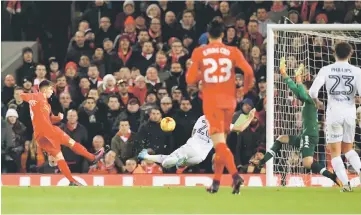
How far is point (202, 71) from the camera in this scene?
14.7m

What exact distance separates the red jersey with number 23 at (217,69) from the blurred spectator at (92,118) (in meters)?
6.41

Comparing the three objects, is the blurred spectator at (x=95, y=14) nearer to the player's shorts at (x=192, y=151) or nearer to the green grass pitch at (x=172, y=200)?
the player's shorts at (x=192, y=151)

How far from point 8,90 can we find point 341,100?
7.33 metres

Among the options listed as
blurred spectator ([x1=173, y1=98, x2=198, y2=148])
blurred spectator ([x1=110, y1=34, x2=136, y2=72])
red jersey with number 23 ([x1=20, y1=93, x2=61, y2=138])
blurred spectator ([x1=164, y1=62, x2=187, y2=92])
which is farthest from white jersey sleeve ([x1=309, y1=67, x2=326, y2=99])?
blurred spectator ([x1=110, y1=34, x2=136, y2=72])

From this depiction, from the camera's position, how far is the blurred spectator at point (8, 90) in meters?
22.1

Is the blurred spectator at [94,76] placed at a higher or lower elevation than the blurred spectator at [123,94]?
higher

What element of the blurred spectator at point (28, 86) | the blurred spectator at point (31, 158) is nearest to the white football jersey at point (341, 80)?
the blurred spectator at point (31, 158)

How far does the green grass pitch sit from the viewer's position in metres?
14.0

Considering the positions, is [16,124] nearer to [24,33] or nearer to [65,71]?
[65,71]

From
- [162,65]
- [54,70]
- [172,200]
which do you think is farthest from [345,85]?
[54,70]

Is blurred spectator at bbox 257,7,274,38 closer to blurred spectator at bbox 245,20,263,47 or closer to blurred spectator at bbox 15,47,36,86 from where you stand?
blurred spectator at bbox 245,20,263,47

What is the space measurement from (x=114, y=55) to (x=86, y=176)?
320 centimetres

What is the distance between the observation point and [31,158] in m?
20.9

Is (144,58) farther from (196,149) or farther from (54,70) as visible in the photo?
(196,149)
